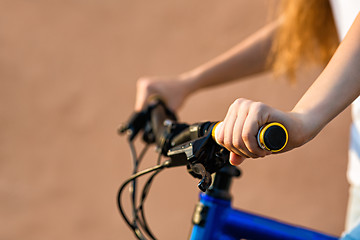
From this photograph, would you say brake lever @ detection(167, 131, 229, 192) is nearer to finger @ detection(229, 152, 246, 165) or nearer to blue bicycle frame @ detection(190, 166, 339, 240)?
finger @ detection(229, 152, 246, 165)

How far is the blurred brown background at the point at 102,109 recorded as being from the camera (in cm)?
182

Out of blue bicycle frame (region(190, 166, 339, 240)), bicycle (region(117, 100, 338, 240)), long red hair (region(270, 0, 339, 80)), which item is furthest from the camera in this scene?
long red hair (region(270, 0, 339, 80))

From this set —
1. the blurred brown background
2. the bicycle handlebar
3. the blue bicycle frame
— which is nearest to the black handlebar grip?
the bicycle handlebar

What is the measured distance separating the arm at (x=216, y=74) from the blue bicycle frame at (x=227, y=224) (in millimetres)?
270

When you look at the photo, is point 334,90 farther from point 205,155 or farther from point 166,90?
point 166,90

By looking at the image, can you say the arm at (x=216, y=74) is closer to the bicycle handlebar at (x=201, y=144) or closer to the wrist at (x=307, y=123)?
the bicycle handlebar at (x=201, y=144)

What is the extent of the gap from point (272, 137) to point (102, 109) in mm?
1660

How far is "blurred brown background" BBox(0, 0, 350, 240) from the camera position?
182 cm

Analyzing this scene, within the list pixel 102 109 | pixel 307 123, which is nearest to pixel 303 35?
pixel 307 123

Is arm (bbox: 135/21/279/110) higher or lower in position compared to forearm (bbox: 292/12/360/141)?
higher

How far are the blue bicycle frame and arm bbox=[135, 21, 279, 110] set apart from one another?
27 centimetres

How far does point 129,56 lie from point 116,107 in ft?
0.77

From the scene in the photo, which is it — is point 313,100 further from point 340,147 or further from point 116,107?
point 116,107

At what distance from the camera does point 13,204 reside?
1.88 m
